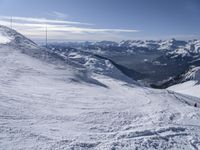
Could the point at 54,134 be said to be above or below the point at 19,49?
below

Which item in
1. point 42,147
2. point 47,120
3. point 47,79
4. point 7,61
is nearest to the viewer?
point 42,147

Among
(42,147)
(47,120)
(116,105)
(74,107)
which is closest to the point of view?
(42,147)

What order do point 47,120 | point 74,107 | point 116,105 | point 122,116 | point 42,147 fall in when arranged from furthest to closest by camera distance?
1. point 116,105
2. point 74,107
3. point 122,116
4. point 47,120
5. point 42,147

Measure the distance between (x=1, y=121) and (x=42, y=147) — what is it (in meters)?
3.76

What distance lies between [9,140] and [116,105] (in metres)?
12.8

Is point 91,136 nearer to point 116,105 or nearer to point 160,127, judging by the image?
point 160,127

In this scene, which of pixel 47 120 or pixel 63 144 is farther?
pixel 47 120

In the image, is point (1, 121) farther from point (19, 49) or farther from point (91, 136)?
point (19, 49)

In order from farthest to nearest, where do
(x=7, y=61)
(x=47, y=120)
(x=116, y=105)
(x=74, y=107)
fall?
(x=7, y=61), (x=116, y=105), (x=74, y=107), (x=47, y=120)

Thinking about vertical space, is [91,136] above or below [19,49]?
below

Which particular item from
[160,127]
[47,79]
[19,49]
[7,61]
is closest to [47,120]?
[160,127]

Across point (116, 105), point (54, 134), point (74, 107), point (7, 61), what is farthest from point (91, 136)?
point (7, 61)

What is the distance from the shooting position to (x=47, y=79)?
35.3 metres

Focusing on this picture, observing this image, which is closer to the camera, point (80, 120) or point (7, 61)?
point (80, 120)
